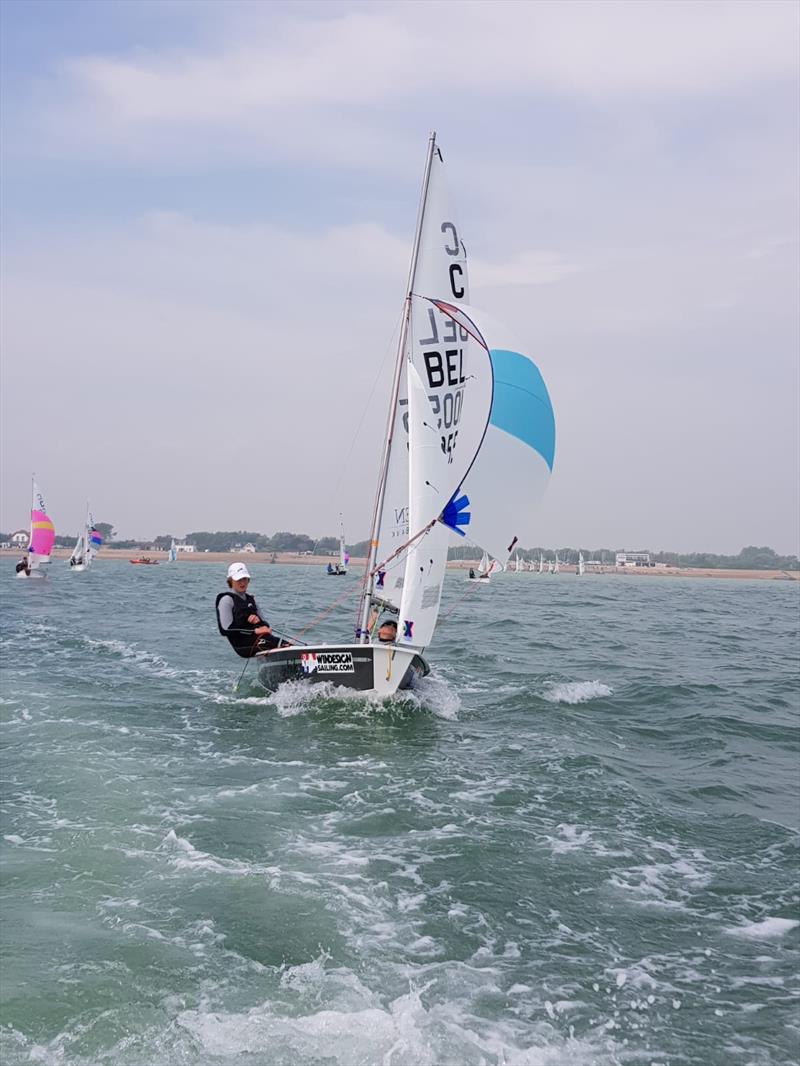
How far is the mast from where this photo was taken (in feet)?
45.1

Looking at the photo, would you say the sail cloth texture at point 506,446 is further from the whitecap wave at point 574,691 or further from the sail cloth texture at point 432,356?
the whitecap wave at point 574,691

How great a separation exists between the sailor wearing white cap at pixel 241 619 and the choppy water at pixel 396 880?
98 cm

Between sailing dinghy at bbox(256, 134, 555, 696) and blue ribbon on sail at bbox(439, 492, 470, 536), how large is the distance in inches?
0.6

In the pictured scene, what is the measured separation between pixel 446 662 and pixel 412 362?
786 centimetres

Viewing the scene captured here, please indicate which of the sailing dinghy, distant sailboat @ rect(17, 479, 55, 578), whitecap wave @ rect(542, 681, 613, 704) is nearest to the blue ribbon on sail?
the sailing dinghy

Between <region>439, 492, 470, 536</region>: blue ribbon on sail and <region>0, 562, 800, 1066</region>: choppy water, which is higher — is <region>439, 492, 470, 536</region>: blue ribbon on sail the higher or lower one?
the higher one

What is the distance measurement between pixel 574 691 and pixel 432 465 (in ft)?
17.5

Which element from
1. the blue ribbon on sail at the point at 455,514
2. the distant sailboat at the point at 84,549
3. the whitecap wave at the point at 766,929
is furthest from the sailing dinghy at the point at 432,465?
the distant sailboat at the point at 84,549

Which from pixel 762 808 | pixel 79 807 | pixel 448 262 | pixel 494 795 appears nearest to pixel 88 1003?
pixel 79 807

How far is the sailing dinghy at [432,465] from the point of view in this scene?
1223 cm

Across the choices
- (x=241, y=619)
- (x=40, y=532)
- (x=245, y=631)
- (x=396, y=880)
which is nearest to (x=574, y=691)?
(x=245, y=631)

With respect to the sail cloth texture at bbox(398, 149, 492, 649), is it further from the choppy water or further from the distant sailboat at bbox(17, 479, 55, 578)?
the distant sailboat at bbox(17, 479, 55, 578)

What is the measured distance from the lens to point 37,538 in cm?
5222

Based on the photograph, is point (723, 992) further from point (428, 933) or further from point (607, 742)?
point (607, 742)
